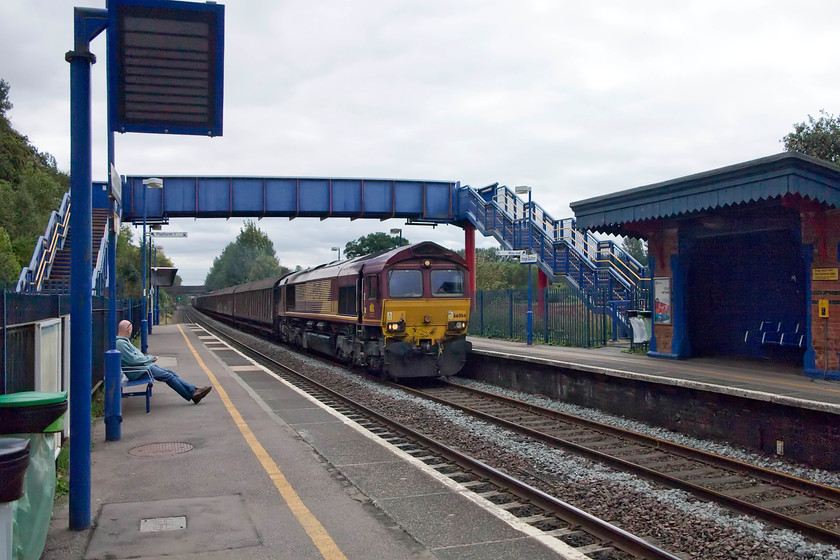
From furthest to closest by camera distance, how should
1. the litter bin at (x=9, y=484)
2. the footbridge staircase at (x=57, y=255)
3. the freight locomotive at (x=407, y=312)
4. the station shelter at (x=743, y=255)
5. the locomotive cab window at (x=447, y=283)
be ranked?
the footbridge staircase at (x=57, y=255), the locomotive cab window at (x=447, y=283), the freight locomotive at (x=407, y=312), the station shelter at (x=743, y=255), the litter bin at (x=9, y=484)

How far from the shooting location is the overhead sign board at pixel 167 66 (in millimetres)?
5898

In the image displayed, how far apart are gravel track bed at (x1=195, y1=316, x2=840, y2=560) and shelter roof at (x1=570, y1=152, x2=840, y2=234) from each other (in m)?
4.55

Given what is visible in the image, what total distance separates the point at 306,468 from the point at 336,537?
2066mm

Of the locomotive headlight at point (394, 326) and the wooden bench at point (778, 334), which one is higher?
the locomotive headlight at point (394, 326)

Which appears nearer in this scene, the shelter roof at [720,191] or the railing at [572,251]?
the shelter roof at [720,191]

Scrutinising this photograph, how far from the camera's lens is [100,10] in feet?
17.2

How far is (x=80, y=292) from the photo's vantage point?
196 inches

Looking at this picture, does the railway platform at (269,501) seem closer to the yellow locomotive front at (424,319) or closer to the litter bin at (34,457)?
the litter bin at (34,457)

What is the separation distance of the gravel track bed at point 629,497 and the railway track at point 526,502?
1.20ft

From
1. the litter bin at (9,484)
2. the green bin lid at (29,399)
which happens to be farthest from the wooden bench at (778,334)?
the litter bin at (9,484)

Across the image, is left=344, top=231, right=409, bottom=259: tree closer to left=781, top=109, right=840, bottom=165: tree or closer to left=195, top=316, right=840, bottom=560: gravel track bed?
left=781, top=109, right=840, bottom=165: tree

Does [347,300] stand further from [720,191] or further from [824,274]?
[824,274]

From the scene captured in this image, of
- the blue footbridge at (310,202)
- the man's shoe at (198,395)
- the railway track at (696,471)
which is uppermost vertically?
the blue footbridge at (310,202)

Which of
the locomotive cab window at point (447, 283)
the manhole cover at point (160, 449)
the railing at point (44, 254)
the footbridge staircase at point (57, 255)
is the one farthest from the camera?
the footbridge staircase at point (57, 255)
